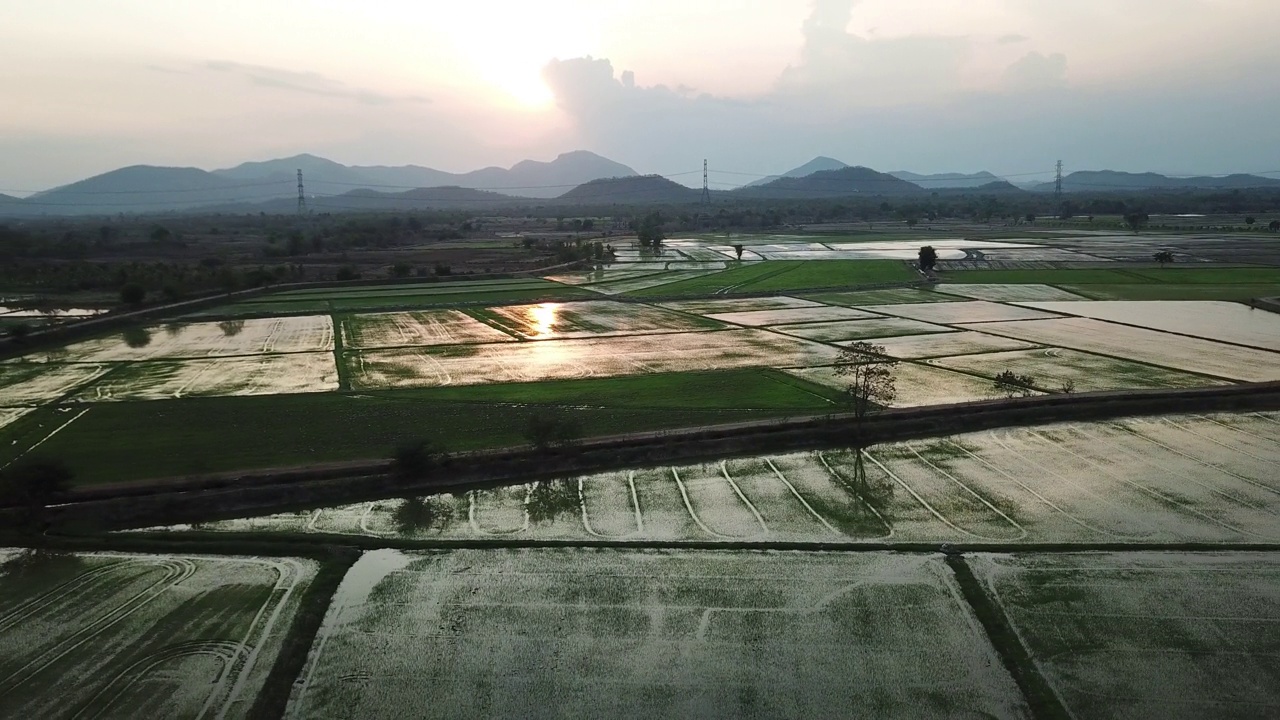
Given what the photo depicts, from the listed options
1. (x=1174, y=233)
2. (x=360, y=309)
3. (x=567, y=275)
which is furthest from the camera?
(x=1174, y=233)

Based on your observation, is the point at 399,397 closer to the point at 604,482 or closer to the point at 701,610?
the point at 604,482

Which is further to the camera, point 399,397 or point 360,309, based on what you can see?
point 360,309

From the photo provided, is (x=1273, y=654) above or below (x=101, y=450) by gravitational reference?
below

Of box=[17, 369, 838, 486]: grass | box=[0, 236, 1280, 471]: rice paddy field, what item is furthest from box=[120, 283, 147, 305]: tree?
box=[17, 369, 838, 486]: grass

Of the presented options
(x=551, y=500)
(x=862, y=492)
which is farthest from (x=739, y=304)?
(x=551, y=500)

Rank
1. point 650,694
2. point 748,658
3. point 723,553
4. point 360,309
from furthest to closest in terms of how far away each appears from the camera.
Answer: point 360,309
point 723,553
point 748,658
point 650,694

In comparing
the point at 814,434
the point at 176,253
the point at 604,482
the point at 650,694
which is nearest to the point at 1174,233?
the point at 814,434

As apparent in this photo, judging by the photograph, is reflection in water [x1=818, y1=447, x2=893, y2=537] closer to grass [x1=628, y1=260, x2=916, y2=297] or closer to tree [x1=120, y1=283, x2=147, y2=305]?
grass [x1=628, y1=260, x2=916, y2=297]
